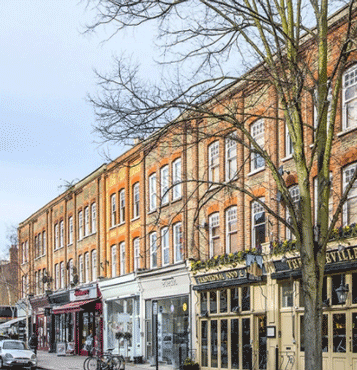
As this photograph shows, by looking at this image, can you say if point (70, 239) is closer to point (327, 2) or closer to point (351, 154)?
point (351, 154)

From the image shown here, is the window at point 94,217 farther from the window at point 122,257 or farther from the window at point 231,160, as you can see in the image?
the window at point 231,160

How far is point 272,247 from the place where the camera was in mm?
24531

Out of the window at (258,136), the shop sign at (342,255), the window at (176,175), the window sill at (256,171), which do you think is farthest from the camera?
the window at (176,175)

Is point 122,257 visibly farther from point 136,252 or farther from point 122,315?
point 122,315

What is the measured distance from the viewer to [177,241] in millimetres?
33250

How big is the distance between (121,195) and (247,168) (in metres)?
14.3

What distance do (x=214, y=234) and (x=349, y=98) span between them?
967 cm

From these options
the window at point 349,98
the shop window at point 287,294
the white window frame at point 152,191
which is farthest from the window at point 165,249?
the window at point 349,98

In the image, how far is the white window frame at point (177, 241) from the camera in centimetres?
3284

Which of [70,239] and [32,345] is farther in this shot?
[70,239]

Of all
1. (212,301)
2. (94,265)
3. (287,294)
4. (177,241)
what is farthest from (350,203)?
(94,265)

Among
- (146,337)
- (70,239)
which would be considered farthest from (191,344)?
(70,239)

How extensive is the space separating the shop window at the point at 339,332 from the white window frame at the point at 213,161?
9.23 m

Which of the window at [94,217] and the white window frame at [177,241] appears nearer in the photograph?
the white window frame at [177,241]
